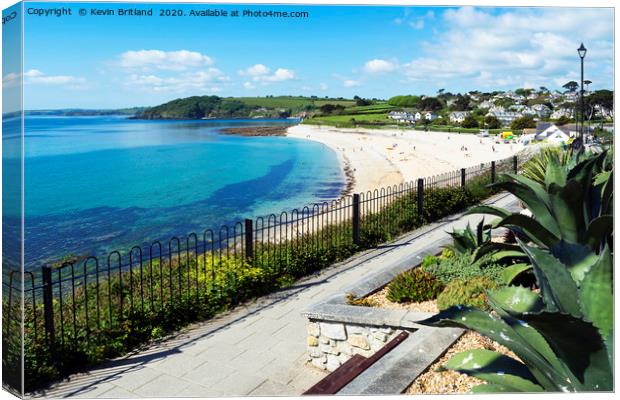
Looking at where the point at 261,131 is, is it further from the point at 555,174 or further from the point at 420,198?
the point at 555,174

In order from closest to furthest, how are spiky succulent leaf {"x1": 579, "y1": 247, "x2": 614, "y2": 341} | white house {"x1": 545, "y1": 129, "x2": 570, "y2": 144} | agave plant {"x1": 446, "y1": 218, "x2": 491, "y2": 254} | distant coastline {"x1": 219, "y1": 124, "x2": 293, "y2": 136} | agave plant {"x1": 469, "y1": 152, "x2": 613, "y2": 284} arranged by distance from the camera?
spiky succulent leaf {"x1": 579, "y1": 247, "x2": 614, "y2": 341}, agave plant {"x1": 469, "y1": 152, "x2": 613, "y2": 284}, agave plant {"x1": 446, "y1": 218, "x2": 491, "y2": 254}, white house {"x1": 545, "y1": 129, "x2": 570, "y2": 144}, distant coastline {"x1": 219, "y1": 124, "x2": 293, "y2": 136}

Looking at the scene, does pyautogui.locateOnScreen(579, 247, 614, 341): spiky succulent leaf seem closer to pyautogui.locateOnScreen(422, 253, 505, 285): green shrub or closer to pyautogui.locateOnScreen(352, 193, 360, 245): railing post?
pyautogui.locateOnScreen(422, 253, 505, 285): green shrub

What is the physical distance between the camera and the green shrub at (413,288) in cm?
658

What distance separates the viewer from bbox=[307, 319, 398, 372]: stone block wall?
18.0 feet

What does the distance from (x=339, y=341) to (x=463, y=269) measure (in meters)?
2.00

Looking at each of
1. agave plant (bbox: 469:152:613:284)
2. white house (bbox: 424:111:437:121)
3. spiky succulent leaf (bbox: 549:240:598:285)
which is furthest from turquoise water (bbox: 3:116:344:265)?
white house (bbox: 424:111:437:121)

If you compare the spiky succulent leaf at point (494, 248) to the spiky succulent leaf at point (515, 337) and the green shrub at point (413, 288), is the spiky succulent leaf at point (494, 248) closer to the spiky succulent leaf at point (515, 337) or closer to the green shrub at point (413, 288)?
the green shrub at point (413, 288)

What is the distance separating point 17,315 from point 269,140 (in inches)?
2740

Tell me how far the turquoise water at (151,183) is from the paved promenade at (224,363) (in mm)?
2099

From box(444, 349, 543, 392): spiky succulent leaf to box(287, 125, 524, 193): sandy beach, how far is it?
86.1ft

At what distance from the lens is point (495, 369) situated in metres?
3.31

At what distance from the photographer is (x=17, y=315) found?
13.9ft

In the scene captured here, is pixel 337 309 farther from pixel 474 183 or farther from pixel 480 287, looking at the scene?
→ pixel 474 183

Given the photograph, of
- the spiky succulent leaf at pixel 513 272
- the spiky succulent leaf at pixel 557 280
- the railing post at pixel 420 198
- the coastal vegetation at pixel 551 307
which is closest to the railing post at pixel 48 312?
the coastal vegetation at pixel 551 307
